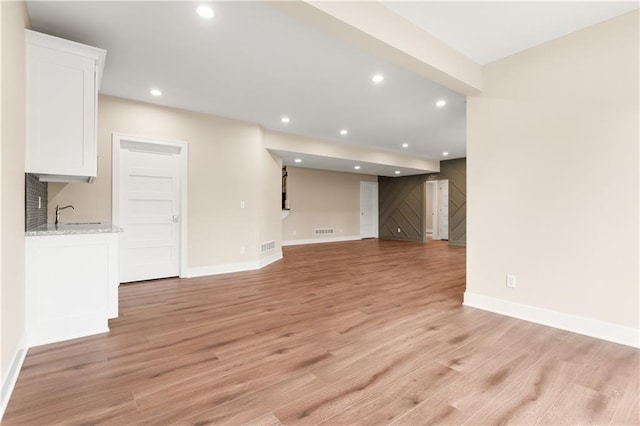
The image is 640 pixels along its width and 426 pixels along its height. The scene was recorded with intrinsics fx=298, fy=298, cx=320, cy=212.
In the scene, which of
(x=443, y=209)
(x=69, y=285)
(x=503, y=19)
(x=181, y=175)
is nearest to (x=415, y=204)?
(x=443, y=209)

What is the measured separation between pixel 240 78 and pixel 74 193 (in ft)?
8.48

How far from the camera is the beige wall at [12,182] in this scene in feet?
5.44

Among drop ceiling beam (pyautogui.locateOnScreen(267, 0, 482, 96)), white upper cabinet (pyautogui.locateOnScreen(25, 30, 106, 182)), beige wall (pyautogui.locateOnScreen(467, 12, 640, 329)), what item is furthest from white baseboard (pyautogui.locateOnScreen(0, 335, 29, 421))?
beige wall (pyautogui.locateOnScreen(467, 12, 640, 329))

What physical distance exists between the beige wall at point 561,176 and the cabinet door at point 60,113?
3.73m

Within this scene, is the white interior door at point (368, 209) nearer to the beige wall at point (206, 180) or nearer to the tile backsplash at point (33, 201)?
the beige wall at point (206, 180)

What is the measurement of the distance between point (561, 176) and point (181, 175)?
472cm

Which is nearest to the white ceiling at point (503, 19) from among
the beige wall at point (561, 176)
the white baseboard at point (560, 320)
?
the beige wall at point (561, 176)

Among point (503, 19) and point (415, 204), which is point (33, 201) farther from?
point (415, 204)

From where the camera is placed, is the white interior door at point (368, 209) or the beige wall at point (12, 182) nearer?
the beige wall at point (12, 182)

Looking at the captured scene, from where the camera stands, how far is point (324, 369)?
6.42 feet

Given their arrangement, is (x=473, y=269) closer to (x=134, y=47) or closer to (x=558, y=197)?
(x=558, y=197)

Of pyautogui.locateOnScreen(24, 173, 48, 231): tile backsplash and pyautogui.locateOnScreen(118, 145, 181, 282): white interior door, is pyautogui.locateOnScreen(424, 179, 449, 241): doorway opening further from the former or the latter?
pyautogui.locateOnScreen(24, 173, 48, 231): tile backsplash

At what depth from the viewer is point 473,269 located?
326 centimetres

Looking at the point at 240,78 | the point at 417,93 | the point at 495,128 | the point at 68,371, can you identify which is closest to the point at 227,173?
the point at 240,78
